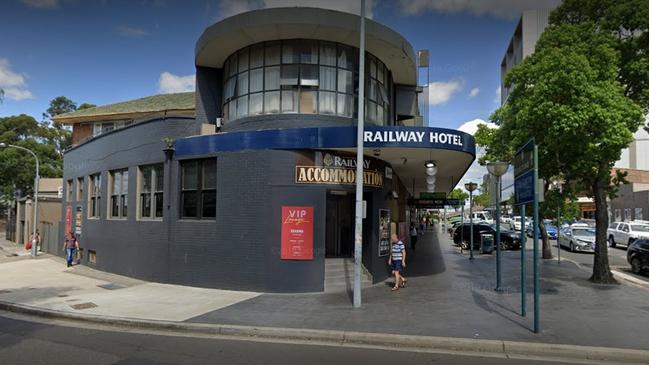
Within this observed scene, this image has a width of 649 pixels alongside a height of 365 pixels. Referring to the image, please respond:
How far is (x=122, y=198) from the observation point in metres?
18.0

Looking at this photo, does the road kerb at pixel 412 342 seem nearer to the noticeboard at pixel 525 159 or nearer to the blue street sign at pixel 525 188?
the blue street sign at pixel 525 188

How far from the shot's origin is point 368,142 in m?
12.1

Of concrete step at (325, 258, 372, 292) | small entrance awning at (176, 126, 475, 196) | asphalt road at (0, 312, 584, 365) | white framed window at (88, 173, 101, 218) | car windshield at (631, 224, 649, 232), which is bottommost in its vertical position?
asphalt road at (0, 312, 584, 365)

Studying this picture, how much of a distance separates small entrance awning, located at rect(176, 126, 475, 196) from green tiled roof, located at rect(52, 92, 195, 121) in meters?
10.4

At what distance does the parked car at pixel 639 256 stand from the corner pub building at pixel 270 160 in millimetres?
7980

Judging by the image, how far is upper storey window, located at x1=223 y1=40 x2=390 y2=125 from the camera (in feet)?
47.4

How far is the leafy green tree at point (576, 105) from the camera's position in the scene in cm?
1167

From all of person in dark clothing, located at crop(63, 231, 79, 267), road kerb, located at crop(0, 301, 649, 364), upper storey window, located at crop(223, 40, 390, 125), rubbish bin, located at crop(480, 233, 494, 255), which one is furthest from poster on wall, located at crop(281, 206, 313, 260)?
rubbish bin, located at crop(480, 233, 494, 255)

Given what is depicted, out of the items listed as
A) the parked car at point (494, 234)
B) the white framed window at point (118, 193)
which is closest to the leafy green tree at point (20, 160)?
the white framed window at point (118, 193)

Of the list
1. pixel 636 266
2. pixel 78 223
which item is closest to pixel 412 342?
pixel 636 266

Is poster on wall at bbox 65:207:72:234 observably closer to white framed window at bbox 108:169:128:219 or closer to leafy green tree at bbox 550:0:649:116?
white framed window at bbox 108:169:128:219

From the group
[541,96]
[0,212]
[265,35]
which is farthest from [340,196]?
[0,212]

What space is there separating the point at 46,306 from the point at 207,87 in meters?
8.70

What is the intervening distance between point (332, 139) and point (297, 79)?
2759 millimetres
